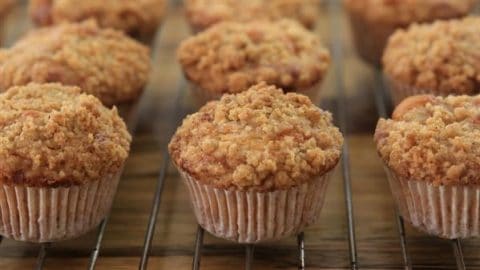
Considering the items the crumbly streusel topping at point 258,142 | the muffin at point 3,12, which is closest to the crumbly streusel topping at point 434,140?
the crumbly streusel topping at point 258,142

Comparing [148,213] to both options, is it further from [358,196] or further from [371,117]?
[371,117]

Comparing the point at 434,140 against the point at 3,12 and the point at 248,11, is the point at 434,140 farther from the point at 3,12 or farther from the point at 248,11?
the point at 3,12

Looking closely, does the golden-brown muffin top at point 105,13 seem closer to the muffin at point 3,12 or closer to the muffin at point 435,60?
the muffin at point 3,12

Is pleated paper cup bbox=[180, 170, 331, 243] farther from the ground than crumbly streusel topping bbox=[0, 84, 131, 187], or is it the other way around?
crumbly streusel topping bbox=[0, 84, 131, 187]

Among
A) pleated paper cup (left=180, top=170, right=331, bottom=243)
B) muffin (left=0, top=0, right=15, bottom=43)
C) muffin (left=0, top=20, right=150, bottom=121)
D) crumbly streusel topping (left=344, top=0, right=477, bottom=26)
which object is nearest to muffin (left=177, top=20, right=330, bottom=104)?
muffin (left=0, top=20, right=150, bottom=121)

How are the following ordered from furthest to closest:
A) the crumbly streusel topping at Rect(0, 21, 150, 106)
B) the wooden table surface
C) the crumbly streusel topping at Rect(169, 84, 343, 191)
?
the crumbly streusel topping at Rect(0, 21, 150, 106) < the wooden table surface < the crumbly streusel topping at Rect(169, 84, 343, 191)

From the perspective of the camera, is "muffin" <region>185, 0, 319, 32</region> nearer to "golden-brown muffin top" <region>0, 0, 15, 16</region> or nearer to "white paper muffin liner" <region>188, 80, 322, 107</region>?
"white paper muffin liner" <region>188, 80, 322, 107</region>

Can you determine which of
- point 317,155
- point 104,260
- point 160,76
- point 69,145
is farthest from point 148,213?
point 160,76
